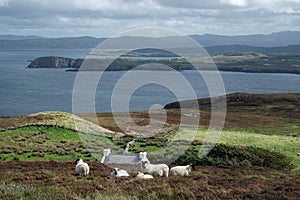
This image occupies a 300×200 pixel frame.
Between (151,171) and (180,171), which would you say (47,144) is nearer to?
(151,171)

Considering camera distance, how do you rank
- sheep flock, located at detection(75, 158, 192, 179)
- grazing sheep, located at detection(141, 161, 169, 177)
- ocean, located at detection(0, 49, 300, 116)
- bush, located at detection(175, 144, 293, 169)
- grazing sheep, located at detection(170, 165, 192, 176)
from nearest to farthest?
sheep flock, located at detection(75, 158, 192, 179), grazing sheep, located at detection(141, 161, 169, 177), grazing sheep, located at detection(170, 165, 192, 176), bush, located at detection(175, 144, 293, 169), ocean, located at detection(0, 49, 300, 116)

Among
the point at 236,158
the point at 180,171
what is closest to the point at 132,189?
the point at 180,171

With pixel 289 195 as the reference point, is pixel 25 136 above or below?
below

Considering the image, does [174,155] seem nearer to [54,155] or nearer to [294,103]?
[54,155]

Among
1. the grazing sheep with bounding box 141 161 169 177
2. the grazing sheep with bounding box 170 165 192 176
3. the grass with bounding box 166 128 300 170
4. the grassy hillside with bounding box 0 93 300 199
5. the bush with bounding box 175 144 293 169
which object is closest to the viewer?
the grassy hillside with bounding box 0 93 300 199

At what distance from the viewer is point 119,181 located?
16469 millimetres

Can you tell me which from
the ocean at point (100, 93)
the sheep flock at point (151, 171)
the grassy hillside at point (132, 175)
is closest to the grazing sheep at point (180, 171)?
the sheep flock at point (151, 171)

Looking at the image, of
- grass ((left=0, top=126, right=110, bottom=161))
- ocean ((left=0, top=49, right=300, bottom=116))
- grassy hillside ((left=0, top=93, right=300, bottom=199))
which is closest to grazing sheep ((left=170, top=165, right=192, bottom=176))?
grassy hillside ((left=0, top=93, right=300, bottom=199))

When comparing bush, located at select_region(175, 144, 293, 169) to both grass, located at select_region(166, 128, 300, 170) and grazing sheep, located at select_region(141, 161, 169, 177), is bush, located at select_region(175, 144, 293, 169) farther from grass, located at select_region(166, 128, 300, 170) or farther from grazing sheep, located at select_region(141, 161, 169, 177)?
grazing sheep, located at select_region(141, 161, 169, 177)

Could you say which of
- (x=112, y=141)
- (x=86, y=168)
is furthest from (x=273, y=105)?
(x=86, y=168)

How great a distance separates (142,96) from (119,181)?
129376 millimetres

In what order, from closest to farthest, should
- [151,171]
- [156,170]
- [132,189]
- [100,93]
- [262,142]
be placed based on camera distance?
[132,189], [156,170], [151,171], [262,142], [100,93]

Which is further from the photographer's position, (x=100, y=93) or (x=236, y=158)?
(x=100, y=93)

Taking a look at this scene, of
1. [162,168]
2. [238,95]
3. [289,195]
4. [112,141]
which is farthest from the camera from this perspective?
[238,95]
